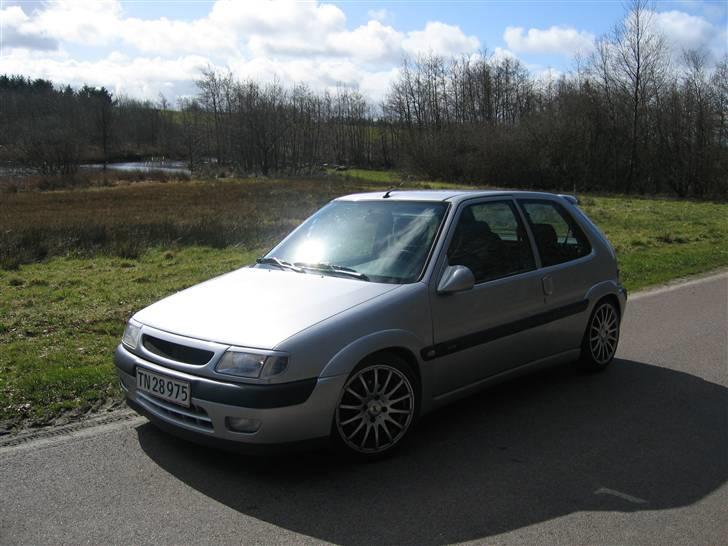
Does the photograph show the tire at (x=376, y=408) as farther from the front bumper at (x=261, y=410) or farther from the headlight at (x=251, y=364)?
the headlight at (x=251, y=364)

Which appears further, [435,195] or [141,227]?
[141,227]

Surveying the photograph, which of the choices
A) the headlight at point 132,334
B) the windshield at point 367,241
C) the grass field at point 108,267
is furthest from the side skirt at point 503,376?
the grass field at point 108,267

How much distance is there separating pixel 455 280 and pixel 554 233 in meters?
1.75

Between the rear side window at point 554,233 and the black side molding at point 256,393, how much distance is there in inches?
105

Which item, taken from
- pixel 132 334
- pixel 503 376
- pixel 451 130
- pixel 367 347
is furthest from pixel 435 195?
pixel 451 130

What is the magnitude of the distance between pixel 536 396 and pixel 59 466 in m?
3.65

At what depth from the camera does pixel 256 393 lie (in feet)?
12.4

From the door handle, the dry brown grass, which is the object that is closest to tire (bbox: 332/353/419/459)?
the door handle

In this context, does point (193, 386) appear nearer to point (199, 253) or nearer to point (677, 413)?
point (677, 413)

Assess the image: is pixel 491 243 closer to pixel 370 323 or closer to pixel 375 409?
pixel 370 323

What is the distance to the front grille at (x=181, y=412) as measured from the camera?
3.94 m

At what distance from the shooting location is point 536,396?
5633 millimetres

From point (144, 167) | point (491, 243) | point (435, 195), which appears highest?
point (144, 167)

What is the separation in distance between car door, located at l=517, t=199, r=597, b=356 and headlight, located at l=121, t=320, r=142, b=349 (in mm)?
3146
